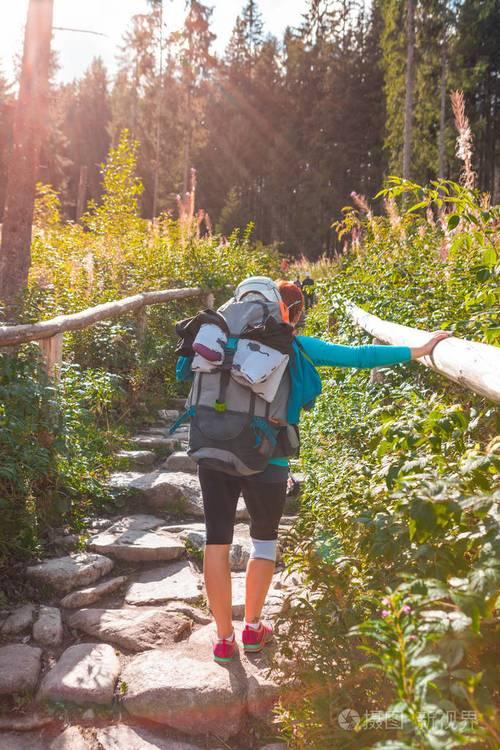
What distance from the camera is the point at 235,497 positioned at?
104 inches

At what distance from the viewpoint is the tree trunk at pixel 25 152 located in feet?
22.6

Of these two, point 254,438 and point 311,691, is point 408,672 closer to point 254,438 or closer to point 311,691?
point 311,691

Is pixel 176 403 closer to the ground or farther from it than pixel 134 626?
closer to the ground

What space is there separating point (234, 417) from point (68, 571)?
4.92 ft

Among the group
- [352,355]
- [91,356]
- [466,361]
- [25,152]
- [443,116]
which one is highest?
[443,116]

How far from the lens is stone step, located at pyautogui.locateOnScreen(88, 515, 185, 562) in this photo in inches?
144

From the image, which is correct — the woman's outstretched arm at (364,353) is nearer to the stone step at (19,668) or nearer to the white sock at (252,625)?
the white sock at (252,625)

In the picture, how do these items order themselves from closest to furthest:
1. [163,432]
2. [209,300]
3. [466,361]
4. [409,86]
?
[466,361] → [163,432] → [209,300] → [409,86]

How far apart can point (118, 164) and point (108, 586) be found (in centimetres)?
697

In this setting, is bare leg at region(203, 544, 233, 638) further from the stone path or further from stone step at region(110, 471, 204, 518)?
stone step at region(110, 471, 204, 518)

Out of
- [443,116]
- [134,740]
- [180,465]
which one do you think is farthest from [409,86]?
[134,740]

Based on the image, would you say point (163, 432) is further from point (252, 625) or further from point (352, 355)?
point (352, 355)

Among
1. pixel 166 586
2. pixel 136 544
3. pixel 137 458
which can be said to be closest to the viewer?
pixel 166 586

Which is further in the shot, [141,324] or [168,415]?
[141,324]
